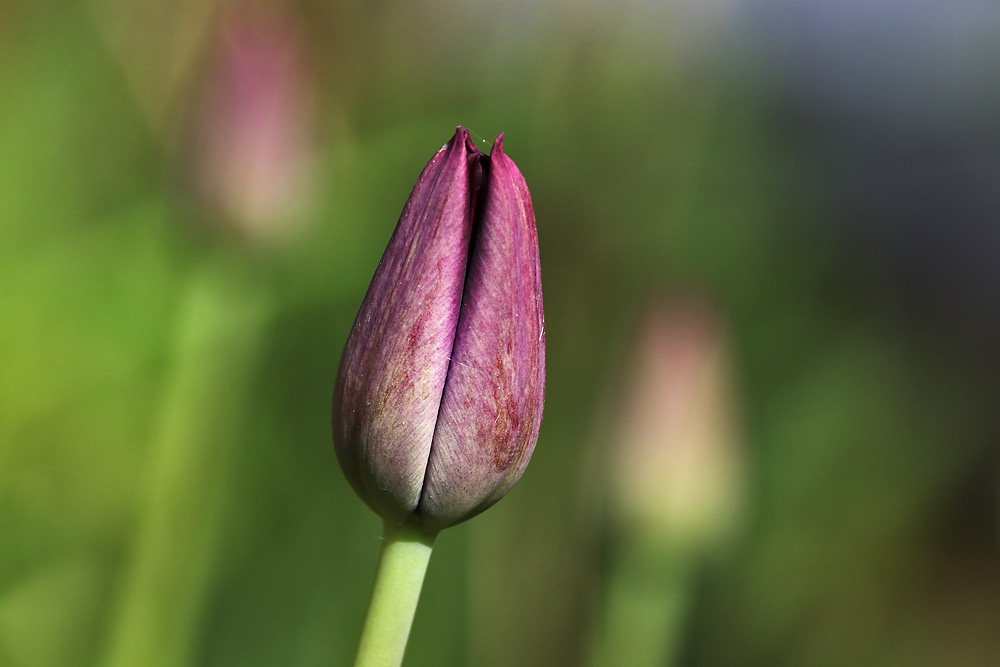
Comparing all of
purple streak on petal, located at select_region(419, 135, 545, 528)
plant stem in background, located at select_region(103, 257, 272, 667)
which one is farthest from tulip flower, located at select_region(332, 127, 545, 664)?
plant stem in background, located at select_region(103, 257, 272, 667)

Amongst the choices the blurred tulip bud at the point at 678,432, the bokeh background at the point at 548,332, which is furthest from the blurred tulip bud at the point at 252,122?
the blurred tulip bud at the point at 678,432

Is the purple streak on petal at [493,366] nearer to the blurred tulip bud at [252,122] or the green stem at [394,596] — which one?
the green stem at [394,596]

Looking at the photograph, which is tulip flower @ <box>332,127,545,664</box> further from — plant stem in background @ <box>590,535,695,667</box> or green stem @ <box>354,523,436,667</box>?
plant stem in background @ <box>590,535,695,667</box>

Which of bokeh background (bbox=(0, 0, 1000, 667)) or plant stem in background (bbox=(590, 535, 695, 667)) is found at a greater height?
bokeh background (bbox=(0, 0, 1000, 667))

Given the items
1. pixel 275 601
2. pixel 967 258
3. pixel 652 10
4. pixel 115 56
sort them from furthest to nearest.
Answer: pixel 967 258 < pixel 652 10 < pixel 115 56 < pixel 275 601

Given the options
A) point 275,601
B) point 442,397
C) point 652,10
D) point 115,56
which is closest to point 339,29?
point 115,56

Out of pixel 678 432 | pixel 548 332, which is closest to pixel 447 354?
pixel 678 432

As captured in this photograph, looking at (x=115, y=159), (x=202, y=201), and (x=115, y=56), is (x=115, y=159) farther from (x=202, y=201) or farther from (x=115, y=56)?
(x=202, y=201)

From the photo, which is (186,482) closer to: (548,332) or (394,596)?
(394,596)
